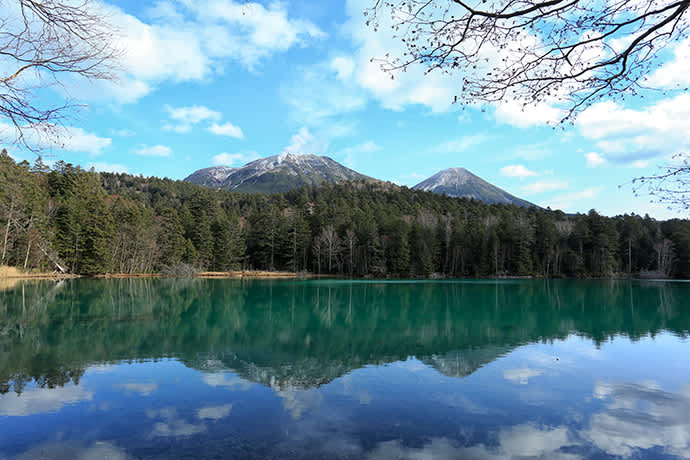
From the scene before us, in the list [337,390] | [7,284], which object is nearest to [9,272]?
[7,284]

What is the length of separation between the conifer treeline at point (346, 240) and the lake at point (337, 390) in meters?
35.7

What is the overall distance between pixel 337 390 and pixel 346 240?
50.9 meters

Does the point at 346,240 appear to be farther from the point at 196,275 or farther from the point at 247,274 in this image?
the point at 196,275

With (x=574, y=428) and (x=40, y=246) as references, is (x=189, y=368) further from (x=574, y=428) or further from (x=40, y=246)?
(x=40, y=246)

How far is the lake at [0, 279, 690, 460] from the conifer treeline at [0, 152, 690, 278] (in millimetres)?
35689

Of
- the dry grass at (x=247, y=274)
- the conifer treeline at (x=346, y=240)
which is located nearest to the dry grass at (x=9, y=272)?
the conifer treeline at (x=346, y=240)

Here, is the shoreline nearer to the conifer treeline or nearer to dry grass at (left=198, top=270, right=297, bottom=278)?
dry grass at (left=198, top=270, right=297, bottom=278)

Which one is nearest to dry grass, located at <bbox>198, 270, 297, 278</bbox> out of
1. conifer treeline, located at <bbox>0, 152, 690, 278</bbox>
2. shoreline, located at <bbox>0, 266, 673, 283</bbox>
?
shoreline, located at <bbox>0, 266, 673, 283</bbox>

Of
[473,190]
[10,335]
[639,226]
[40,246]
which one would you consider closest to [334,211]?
[40,246]

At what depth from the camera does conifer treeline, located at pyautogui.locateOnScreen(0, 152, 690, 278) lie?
46.1 meters

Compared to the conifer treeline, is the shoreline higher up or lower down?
lower down

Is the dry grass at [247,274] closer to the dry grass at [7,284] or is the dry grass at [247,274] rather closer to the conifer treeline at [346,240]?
the conifer treeline at [346,240]

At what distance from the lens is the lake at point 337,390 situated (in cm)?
453

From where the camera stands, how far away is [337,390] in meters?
6.50
